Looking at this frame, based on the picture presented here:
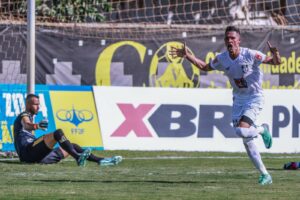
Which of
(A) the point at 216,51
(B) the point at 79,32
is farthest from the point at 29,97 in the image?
(A) the point at 216,51

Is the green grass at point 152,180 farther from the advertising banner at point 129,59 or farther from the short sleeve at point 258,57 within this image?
the advertising banner at point 129,59

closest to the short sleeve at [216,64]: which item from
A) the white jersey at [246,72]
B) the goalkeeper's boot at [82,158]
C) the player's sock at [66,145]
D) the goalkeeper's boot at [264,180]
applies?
the white jersey at [246,72]

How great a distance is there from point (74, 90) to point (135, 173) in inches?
213

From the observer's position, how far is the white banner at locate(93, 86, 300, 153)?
19.3m

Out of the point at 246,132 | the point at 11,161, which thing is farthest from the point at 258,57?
the point at 11,161

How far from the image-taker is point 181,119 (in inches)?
776

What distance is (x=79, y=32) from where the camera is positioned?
21922mm

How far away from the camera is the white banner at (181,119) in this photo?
19.3m

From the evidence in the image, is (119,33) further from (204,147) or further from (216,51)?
(204,147)

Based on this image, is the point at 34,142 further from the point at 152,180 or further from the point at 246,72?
the point at 246,72

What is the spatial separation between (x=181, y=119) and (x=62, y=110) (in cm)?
251

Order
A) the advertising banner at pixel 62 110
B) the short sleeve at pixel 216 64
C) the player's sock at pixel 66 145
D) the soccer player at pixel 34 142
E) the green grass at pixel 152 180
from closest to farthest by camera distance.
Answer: the green grass at pixel 152 180 → the short sleeve at pixel 216 64 → the player's sock at pixel 66 145 → the soccer player at pixel 34 142 → the advertising banner at pixel 62 110

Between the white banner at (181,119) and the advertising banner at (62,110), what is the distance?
213mm

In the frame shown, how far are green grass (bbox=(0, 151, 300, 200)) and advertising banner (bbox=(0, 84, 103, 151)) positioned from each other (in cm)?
152
